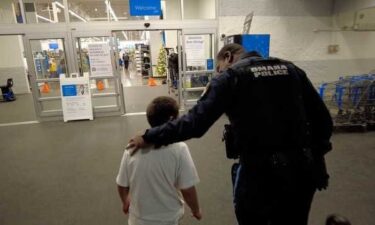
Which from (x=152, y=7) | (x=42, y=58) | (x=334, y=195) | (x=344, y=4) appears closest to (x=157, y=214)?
(x=334, y=195)

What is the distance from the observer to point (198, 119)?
4.03ft

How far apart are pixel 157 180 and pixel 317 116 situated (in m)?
0.88

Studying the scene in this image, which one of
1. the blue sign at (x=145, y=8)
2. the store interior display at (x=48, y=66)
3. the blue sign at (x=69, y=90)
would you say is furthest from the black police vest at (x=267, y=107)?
the store interior display at (x=48, y=66)

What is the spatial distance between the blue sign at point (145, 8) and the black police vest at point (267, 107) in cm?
524

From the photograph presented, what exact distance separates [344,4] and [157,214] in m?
7.40

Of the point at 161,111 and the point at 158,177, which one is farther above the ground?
the point at 161,111

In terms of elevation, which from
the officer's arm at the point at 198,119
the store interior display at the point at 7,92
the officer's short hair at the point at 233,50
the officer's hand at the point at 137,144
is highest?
the officer's short hair at the point at 233,50

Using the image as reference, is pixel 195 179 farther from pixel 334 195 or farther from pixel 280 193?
pixel 334 195

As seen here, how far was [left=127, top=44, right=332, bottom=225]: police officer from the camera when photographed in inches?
48.6

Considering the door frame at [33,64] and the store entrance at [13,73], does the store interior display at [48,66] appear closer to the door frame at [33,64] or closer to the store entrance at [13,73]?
the door frame at [33,64]

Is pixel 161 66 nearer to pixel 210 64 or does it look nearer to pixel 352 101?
pixel 210 64

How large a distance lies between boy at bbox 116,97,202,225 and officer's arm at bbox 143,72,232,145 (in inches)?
4.1

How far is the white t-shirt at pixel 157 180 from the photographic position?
1.30 metres

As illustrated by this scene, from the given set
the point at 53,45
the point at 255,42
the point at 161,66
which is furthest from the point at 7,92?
the point at 255,42
